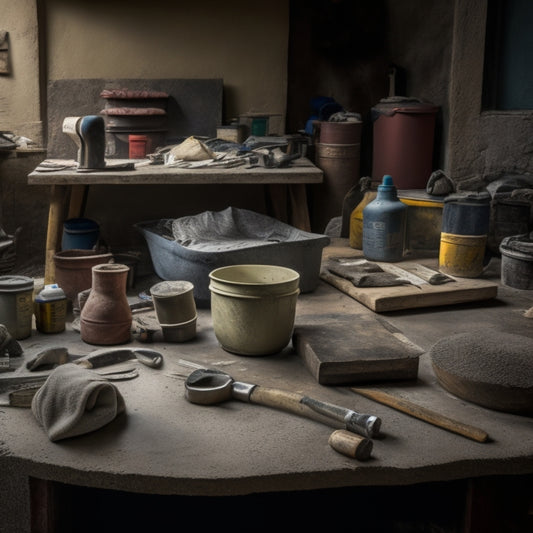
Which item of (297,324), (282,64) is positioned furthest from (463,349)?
(282,64)

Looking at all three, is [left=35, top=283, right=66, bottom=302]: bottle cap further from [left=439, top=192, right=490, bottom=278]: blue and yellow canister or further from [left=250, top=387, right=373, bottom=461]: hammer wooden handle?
[left=439, top=192, right=490, bottom=278]: blue and yellow canister

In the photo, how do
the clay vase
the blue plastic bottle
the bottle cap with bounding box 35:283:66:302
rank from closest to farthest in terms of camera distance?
the clay vase → the bottle cap with bounding box 35:283:66:302 → the blue plastic bottle

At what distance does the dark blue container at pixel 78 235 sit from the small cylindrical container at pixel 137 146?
0.87 m

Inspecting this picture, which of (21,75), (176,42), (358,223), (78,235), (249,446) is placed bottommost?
(249,446)

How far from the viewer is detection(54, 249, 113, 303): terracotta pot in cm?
331

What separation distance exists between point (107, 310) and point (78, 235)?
1538mm

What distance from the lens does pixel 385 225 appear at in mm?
3816

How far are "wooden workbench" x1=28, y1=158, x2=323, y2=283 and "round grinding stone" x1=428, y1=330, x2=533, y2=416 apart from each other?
1947 millimetres

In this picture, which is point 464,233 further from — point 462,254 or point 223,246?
point 223,246

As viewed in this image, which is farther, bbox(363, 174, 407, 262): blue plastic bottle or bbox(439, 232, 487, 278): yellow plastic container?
bbox(363, 174, 407, 262): blue plastic bottle

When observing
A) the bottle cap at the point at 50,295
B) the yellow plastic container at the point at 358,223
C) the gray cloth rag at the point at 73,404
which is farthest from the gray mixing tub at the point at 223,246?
the gray cloth rag at the point at 73,404

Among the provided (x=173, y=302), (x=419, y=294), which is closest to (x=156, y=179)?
(x=173, y=302)

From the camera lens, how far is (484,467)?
6.32 feet

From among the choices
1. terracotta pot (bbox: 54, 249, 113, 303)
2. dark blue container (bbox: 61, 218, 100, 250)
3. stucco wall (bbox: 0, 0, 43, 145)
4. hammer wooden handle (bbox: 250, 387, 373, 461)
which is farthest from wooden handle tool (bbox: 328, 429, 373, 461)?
stucco wall (bbox: 0, 0, 43, 145)
